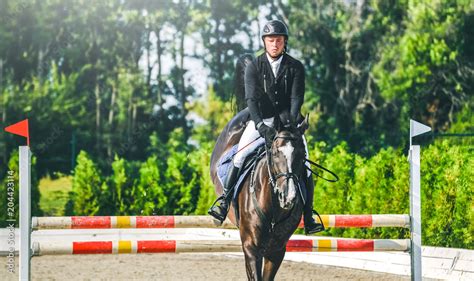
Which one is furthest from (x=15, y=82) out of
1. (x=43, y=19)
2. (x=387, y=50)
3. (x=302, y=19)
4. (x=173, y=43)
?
(x=387, y=50)

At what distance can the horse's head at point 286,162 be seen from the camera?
559 cm

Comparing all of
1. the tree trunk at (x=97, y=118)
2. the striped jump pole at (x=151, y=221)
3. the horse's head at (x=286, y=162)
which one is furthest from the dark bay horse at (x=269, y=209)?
the tree trunk at (x=97, y=118)

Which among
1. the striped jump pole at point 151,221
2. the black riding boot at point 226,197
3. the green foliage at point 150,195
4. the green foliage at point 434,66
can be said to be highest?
the green foliage at point 434,66

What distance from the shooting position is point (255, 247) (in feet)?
20.2

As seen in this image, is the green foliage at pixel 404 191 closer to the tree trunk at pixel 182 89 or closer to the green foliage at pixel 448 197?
the green foliage at pixel 448 197

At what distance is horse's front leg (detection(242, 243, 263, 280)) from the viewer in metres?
6.09

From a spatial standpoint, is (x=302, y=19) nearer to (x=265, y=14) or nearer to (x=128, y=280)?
(x=265, y=14)

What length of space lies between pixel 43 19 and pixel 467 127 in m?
27.4

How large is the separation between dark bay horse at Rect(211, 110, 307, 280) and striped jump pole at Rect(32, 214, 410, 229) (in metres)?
0.79

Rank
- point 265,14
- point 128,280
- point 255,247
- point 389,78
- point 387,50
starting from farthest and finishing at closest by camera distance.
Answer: point 265,14 < point 387,50 < point 389,78 < point 128,280 < point 255,247

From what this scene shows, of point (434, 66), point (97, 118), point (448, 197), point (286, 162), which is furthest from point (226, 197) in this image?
point (97, 118)

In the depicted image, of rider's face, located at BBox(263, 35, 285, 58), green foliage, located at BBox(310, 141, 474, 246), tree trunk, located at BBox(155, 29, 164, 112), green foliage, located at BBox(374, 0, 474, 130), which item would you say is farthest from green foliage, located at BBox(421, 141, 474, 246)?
tree trunk, located at BBox(155, 29, 164, 112)

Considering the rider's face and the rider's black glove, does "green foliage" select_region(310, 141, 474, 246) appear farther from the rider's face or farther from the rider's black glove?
the rider's black glove

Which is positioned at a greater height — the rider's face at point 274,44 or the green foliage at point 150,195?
the rider's face at point 274,44
